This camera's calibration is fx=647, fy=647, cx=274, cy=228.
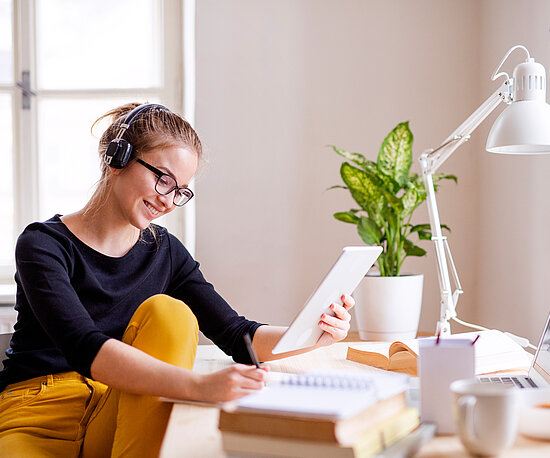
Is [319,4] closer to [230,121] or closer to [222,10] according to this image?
[222,10]

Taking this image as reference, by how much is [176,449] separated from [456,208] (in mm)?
1622

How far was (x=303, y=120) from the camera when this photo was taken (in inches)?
85.9

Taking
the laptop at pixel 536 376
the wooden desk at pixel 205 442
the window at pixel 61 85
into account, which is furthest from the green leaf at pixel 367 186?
the wooden desk at pixel 205 442

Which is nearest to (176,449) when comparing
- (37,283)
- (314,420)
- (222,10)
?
(314,420)

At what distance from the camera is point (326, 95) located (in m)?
2.18

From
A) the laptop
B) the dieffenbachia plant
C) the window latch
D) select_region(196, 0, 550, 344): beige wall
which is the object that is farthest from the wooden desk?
the window latch

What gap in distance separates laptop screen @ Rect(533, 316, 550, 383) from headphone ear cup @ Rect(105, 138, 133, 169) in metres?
0.81

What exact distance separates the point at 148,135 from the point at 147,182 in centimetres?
9

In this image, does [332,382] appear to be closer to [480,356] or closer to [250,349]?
[250,349]

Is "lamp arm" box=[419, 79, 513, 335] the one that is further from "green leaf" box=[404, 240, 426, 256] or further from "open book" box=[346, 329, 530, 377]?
"green leaf" box=[404, 240, 426, 256]

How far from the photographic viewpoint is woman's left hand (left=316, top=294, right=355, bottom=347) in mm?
1155

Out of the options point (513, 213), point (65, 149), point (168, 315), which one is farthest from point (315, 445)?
point (65, 149)

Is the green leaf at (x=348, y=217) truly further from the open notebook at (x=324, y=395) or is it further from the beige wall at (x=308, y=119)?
the open notebook at (x=324, y=395)

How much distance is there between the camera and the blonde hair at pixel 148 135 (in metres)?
1.26
